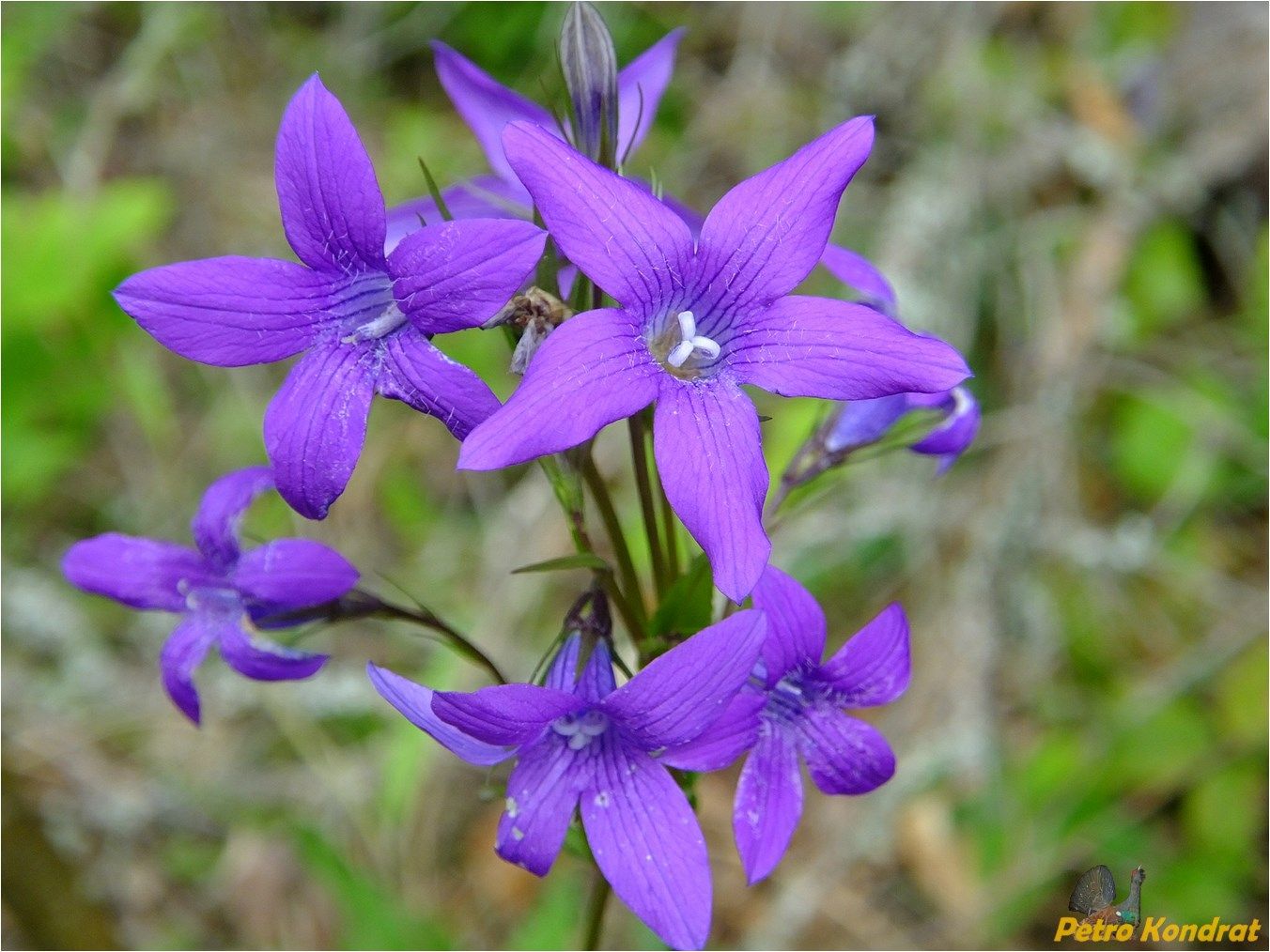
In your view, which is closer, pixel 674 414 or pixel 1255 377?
pixel 674 414

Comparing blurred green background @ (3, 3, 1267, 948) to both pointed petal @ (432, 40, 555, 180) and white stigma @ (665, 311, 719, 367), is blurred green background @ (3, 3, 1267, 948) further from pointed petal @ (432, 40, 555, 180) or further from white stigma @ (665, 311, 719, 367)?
white stigma @ (665, 311, 719, 367)

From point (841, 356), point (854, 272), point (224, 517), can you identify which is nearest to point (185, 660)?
point (224, 517)

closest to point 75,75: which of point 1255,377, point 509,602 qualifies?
point 509,602

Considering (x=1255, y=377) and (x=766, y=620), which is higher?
(x=766, y=620)

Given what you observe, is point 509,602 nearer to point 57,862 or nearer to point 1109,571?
point 57,862

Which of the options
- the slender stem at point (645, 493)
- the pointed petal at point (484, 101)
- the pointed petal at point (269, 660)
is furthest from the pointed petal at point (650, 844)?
the pointed petal at point (484, 101)

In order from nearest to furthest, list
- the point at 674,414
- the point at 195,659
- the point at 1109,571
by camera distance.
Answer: the point at 674,414 → the point at 195,659 → the point at 1109,571
